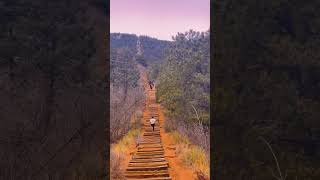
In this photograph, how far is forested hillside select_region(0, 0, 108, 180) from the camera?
4.85 meters

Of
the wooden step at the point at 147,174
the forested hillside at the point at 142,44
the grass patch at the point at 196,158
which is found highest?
the forested hillside at the point at 142,44

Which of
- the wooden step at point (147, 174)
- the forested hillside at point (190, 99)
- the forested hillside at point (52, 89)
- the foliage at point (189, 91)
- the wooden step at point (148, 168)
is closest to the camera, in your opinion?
the forested hillside at point (52, 89)

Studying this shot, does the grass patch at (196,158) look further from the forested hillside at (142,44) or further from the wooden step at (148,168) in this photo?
the forested hillside at (142,44)

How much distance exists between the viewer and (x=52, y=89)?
5023 mm

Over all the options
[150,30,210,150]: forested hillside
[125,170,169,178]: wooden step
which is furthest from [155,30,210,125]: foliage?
[125,170,169,178]: wooden step

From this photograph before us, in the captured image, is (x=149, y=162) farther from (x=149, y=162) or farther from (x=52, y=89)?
(x=52, y=89)
